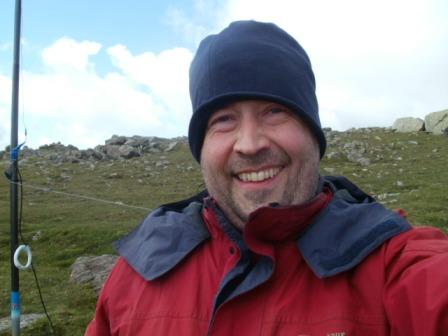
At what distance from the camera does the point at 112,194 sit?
112 ft

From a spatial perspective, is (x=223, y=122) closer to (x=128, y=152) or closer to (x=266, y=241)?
(x=266, y=241)

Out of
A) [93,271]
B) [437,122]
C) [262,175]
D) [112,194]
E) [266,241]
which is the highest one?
[437,122]

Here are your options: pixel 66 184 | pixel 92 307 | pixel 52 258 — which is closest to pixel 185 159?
pixel 66 184

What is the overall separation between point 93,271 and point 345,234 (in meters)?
10.9

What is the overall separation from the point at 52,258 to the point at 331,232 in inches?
615

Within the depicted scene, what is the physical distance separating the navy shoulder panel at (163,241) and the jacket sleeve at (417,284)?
1.16m

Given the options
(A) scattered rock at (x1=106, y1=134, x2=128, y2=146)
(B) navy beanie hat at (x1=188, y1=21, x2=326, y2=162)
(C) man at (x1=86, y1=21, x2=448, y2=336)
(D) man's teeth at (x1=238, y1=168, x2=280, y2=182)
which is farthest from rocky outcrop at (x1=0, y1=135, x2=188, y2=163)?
(D) man's teeth at (x1=238, y1=168, x2=280, y2=182)

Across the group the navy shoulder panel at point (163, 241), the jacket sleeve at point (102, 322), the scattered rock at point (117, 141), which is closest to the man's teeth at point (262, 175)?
the navy shoulder panel at point (163, 241)

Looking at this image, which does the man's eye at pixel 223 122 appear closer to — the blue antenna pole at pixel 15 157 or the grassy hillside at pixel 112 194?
the blue antenna pole at pixel 15 157

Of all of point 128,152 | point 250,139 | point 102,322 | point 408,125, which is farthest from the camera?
point 408,125

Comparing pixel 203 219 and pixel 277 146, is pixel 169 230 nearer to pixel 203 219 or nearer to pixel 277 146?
pixel 203 219

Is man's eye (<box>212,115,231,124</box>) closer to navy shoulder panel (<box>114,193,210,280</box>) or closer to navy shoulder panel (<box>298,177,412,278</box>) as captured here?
navy shoulder panel (<box>114,193,210,280</box>)

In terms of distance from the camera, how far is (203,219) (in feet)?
10.9

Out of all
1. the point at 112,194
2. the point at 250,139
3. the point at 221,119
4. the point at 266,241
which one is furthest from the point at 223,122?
the point at 112,194
